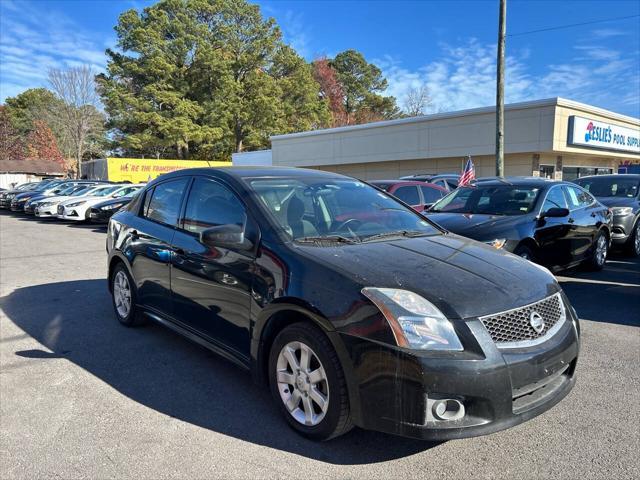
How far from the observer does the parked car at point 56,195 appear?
62.9ft

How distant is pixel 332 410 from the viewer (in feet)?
8.70

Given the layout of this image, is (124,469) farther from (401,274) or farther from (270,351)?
(401,274)

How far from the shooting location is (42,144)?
61.7 metres

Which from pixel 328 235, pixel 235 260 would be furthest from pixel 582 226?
pixel 235 260

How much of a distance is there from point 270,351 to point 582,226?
20.1 feet

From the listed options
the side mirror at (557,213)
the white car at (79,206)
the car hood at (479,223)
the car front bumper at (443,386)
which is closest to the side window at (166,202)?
the car front bumper at (443,386)

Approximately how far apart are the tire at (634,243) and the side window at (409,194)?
4152 millimetres

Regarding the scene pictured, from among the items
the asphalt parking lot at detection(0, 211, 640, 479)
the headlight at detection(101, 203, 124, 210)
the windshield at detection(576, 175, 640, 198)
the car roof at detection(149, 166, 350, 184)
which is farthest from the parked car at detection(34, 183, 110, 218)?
the windshield at detection(576, 175, 640, 198)

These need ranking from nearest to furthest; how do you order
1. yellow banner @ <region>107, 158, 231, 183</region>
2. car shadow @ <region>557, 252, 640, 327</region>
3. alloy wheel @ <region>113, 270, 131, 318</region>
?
alloy wheel @ <region>113, 270, 131, 318</region> → car shadow @ <region>557, 252, 640, 327</region> → yellow banner @ <region>107, 158, 231, 183</region>

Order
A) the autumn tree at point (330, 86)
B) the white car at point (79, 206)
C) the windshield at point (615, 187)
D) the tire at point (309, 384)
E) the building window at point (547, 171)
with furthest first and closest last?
the autumn tree at point (330, 86) < the building window at point (547, 171) < the white car at point (79, 206) < the windshield at point (615, 187) < the tire at point (309, 384)

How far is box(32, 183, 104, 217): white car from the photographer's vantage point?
714 inches

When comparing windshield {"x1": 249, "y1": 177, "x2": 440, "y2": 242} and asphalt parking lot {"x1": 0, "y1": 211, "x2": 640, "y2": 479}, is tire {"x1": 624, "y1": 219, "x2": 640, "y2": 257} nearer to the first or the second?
asphalt parking lot {"x1": 0, "y1": 211, "x2": 640, "y2": 479}

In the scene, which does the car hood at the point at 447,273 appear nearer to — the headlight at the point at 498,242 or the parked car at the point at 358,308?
the parked car at the point at 358,308

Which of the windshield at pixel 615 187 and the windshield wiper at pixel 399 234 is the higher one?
the windshield at pixel 615 187
